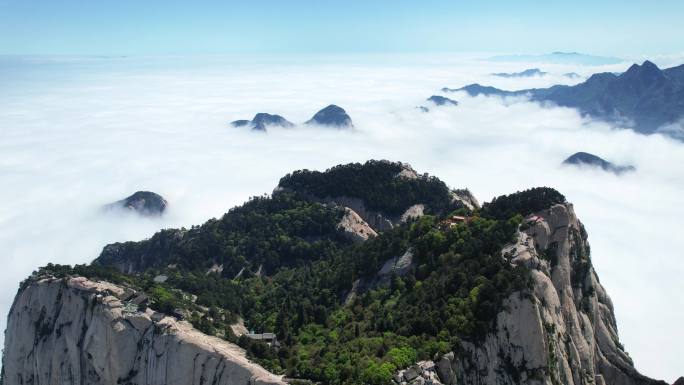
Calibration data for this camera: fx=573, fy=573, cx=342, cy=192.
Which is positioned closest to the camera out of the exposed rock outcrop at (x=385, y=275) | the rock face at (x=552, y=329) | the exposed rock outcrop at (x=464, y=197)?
the rock face at (x=552, y=329)

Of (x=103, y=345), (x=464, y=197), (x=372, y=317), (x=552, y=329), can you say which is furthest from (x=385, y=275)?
(x=464, y=197)

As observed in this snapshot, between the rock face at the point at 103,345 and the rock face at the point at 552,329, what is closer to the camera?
the rock face at the point at 552,329

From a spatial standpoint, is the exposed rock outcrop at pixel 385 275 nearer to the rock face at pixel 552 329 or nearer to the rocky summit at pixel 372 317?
the rocky summit at pixel 372 317

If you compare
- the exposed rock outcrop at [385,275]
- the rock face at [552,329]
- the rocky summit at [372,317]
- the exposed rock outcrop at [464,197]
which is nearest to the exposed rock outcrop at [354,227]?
the rocky summit at [372,317]

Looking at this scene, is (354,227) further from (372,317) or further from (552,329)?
(552,329)

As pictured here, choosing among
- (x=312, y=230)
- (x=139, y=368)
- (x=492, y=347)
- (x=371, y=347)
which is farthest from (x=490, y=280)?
(x=312, y=230)

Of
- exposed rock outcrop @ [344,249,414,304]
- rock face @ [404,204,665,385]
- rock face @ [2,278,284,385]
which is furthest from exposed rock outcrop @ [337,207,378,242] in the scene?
rock face @ [2,278,284,385]

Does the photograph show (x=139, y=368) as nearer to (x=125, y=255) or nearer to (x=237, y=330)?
(x=237, y=330)
